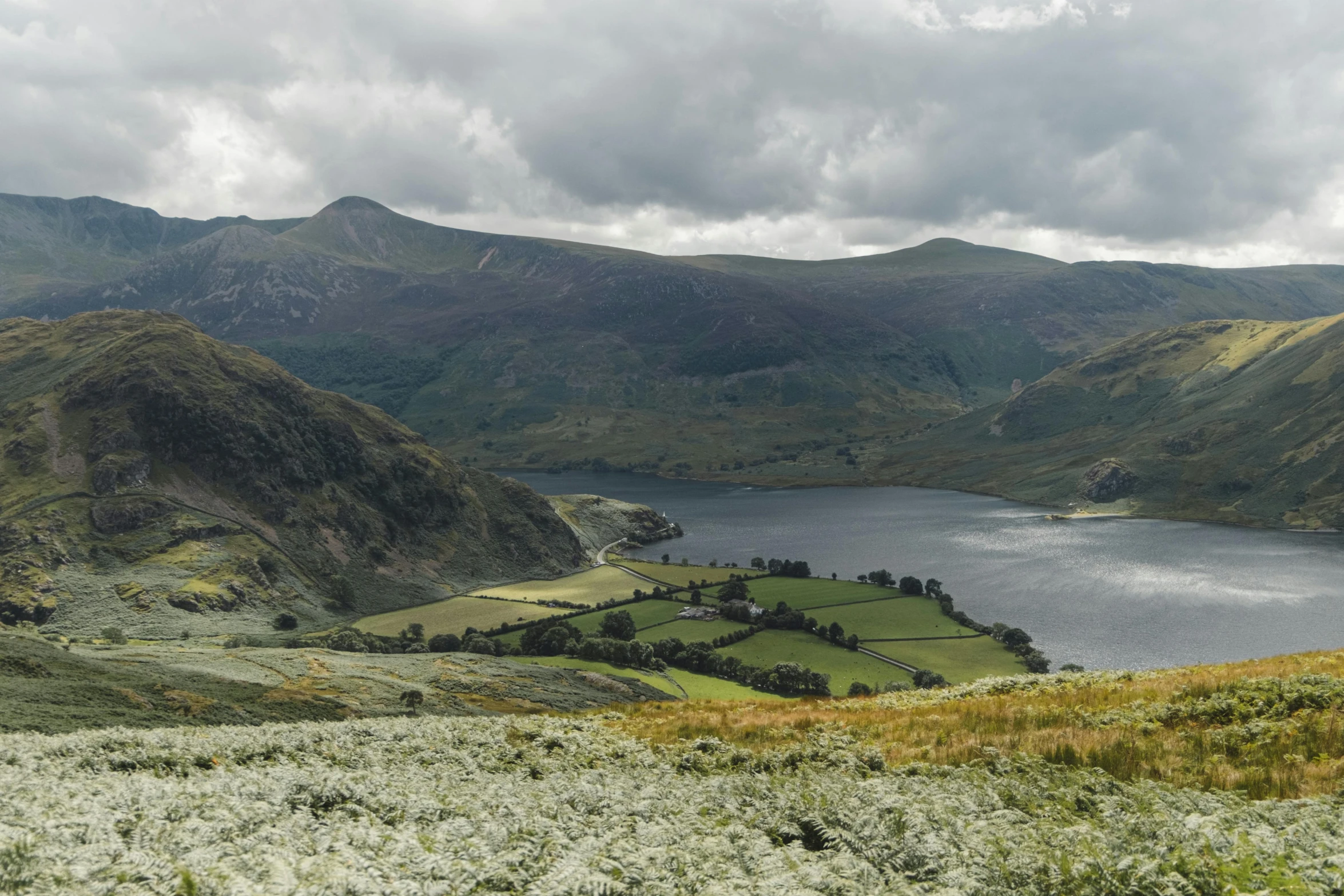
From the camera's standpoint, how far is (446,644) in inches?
4946

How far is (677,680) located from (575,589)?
77550 mm

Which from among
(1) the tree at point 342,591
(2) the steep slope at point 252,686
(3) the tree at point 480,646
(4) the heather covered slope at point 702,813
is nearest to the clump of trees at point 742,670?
(3) the tree at point 480,646

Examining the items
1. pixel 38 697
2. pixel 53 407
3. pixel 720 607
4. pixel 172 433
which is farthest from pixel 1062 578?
pixel 53 407

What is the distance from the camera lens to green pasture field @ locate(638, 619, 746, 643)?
134125 mm

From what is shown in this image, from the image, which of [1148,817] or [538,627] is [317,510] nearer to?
[538,627]

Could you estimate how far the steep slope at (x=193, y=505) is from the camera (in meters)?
130

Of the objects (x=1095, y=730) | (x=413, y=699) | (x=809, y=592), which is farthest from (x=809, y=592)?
(x=1095, y=730)

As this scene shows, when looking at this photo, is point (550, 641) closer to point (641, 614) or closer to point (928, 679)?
point (641, 614)

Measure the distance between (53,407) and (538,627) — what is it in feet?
399

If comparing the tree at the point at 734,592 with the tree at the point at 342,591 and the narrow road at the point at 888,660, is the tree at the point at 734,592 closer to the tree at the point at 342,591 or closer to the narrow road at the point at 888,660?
the narrow road at the point at 888,660

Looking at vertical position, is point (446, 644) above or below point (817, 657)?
above

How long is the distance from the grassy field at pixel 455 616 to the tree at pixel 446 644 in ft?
30.7

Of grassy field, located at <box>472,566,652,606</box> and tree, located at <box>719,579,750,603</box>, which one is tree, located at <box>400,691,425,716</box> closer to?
tree, located at <box>719,579,750,603</box>

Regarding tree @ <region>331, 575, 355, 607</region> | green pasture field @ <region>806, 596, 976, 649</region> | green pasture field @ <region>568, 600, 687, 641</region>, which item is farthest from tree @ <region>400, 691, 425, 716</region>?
tree @ <region>331, 575, 355, 607</region>
